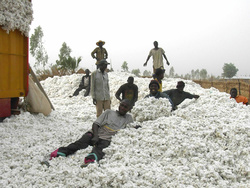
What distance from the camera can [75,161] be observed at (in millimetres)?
3209

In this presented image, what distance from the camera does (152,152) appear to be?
10.7 ft

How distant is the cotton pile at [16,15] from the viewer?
15.3 feet

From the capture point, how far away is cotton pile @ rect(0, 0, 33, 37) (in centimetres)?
465

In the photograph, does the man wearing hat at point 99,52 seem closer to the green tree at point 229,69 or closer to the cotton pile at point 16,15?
the cotton pile at point 16,15

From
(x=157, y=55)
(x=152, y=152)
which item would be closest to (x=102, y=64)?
(x=152, y=152)

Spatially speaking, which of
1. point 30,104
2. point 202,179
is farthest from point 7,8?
point 202,179

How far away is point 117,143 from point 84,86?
25.9 ft

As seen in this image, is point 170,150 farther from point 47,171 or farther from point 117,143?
point 47,171

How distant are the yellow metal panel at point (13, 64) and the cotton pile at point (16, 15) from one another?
0.45 feet

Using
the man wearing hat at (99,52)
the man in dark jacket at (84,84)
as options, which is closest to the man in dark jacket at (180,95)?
the man wearing hat at (99,52)

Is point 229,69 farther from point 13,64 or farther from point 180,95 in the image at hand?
point 13,64

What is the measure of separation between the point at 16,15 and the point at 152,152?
394cm

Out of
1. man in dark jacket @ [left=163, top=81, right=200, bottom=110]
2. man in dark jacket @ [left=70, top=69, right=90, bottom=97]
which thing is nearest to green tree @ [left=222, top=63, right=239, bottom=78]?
man in dark jacket @ [left=70, top=69, right=90, bottom=97]

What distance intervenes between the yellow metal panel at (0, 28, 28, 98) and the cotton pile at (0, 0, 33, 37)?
0.45ft
